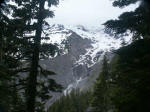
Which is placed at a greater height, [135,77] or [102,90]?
[135,77]

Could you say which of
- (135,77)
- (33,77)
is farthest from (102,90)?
(135,77)

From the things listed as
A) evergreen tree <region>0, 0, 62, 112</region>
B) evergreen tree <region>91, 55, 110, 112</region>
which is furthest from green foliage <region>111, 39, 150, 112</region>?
evergreen tree <region>91, 55, 110, 112</region>

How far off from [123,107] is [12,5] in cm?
765

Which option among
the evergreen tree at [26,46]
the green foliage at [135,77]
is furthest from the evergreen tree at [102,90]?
the green foliage at [135,77]

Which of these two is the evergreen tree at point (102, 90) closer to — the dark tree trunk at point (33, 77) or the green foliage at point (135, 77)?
the dark tree trunk at point (33, 77)

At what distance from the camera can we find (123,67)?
12.0 meters

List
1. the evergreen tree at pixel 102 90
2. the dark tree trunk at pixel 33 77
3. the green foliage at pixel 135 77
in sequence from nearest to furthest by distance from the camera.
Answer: the green foliage at pixel 135 77
the dark tree trunk at pixel 33 77
the evergreen tree at pixel 102 90

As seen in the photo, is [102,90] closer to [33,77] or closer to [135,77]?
[33,77]

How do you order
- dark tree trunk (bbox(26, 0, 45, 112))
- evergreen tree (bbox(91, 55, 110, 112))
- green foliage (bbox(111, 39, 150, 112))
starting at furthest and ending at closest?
1. evergreen tree (bbox(91, 55, 110, 112))
2. dark tree trunk (bbox(26, 0, 45, 112))
3. green foliage (bbox(111, 39, 150, 112))

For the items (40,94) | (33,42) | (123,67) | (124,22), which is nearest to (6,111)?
(40,94)

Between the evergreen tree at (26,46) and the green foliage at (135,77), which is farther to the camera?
the evergreen tree at (26,46)

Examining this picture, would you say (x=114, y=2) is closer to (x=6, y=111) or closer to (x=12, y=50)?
(x=12, y=50)

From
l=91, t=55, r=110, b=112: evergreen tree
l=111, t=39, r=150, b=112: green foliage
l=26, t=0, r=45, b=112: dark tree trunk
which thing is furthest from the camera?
l=91, t=55, r=110, b=112: evergreen tree

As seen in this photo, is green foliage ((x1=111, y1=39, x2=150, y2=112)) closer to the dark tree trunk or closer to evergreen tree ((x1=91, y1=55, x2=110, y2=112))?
the dark tree trunk
